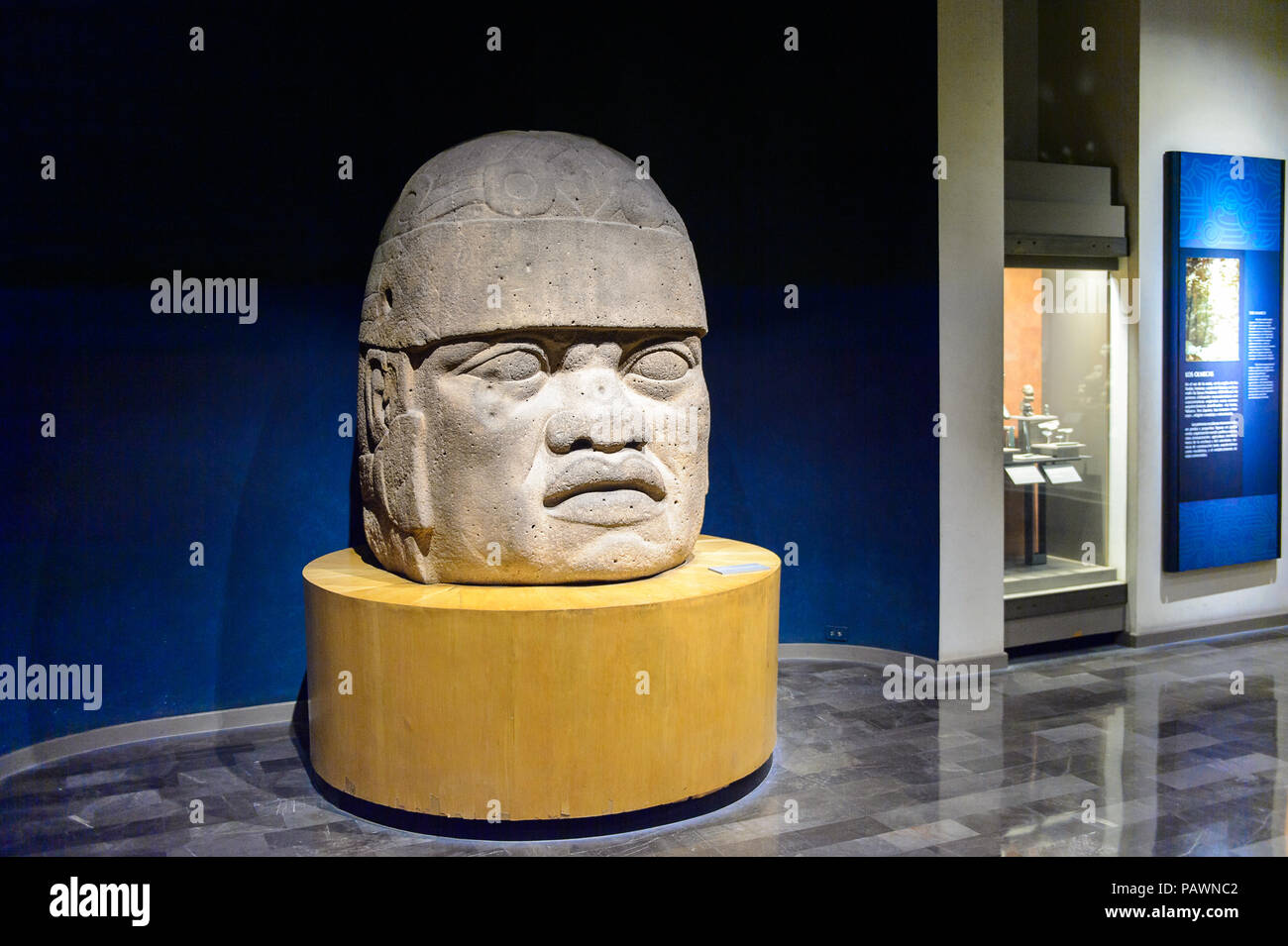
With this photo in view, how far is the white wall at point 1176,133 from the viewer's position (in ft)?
21.3

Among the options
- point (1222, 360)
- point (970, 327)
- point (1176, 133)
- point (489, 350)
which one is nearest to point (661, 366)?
point (489, 350)

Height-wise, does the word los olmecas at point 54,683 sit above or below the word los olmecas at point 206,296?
below

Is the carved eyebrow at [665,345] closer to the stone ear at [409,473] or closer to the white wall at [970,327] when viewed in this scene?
the stone ear at [409,473]

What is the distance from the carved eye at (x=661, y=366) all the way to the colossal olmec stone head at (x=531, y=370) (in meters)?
0.01

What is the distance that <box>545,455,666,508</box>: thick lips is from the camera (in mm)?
4180

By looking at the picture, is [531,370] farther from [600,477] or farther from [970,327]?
[970,327]

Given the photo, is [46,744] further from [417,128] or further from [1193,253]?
[1193,253]

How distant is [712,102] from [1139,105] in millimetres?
2520

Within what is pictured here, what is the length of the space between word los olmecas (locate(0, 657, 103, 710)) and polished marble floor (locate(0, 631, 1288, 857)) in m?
0.28

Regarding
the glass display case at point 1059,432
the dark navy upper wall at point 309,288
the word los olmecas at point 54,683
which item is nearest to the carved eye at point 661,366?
the dark navy upper wall at point 309,288

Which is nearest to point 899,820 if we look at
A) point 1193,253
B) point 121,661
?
point 121,661

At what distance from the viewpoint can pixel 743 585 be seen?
14.1 feet

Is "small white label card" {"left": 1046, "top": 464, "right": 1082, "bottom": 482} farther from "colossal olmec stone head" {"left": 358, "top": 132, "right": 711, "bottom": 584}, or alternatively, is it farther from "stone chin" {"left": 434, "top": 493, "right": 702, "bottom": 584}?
"stone chin" {"left": 434, "top": 493, "right": 702, "bottom": 584}

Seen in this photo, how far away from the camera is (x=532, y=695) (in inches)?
154
